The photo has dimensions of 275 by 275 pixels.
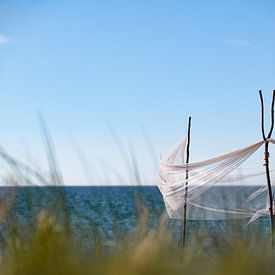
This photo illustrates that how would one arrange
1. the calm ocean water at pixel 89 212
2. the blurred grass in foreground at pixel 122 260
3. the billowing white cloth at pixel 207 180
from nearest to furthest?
the blurred grass in foreground at pixel 122 260 → the calm ocean water at pixel 89 212 → the billowing white cloth at pixel 207 180

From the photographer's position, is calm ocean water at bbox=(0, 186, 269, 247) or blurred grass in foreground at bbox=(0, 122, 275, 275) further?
calm ocean water at bbox=(0, 186, 269, 247)

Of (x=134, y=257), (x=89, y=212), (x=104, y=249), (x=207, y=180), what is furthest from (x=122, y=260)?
(x=207, y=180)

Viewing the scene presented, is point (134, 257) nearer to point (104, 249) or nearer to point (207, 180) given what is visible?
point (104, 249)

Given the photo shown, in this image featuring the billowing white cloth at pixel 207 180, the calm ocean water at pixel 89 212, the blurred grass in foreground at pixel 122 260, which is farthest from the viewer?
the billowing white cloth at pixel 207 180

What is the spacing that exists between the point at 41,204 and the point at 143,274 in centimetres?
127

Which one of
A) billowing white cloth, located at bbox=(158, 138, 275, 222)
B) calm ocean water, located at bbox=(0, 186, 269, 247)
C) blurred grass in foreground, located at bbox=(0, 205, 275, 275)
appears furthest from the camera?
billowing white cloth, located at bbox=(158, 138, 275, 222)

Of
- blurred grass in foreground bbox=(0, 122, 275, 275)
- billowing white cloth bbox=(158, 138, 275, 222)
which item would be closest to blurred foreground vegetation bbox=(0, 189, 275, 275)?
blurred grass in foreground bbox=(0, 122, 275, 275)

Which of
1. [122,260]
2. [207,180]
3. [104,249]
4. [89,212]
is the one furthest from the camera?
[207,180]

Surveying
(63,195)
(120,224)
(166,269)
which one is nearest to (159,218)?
(120,224)

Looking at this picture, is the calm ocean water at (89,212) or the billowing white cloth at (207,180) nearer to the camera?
the calm ocean water at (89,212)

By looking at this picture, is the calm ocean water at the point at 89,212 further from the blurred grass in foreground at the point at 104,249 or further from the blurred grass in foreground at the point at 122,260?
the blurred grass in foreground at the point at 122,260

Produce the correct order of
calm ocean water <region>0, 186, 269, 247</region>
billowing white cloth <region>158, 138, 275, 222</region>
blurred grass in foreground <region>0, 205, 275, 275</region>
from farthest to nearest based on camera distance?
billowing white cloth <region>158, 138, 275, 222</region>
calm ocean water <region>0, 186, 269, 247</region>
blurred grass in foreground <region>0, 205, 275, 275</region>

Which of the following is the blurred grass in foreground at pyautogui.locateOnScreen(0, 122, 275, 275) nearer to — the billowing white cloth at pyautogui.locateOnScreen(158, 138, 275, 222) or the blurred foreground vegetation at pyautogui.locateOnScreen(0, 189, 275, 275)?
the blurred foreground vegetation at pyautogui.locateOnScreen(0, 189, 275, 275)

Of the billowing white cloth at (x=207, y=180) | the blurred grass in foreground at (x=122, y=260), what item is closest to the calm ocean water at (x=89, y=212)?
the blurred grass in foreground at (x=122, y=260)
